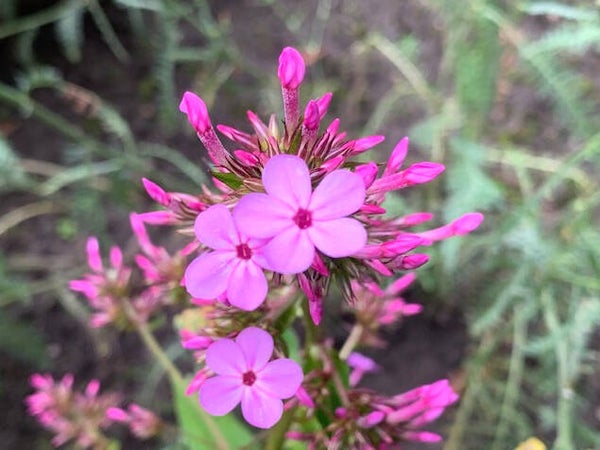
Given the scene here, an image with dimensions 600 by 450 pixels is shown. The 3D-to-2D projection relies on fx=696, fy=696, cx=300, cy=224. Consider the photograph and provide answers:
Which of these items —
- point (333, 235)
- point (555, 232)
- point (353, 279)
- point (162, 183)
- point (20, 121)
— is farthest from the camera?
point (20, 121)

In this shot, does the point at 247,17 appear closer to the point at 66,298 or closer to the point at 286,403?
the point at 66,298

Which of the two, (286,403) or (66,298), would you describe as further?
(66,298)

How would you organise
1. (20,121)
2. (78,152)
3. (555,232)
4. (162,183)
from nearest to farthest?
(555,232)
(78,152)
(162,183)
(20,121)

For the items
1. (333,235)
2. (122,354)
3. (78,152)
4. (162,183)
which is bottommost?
(122,354)

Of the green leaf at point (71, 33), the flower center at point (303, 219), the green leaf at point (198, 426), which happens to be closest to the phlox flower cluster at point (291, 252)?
the flower center at point (303, 219)

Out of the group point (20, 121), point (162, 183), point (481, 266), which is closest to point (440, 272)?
point (481, 266)

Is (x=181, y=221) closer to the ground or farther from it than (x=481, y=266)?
farther from it

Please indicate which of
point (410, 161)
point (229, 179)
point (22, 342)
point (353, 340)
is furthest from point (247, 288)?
point (410, 161)
